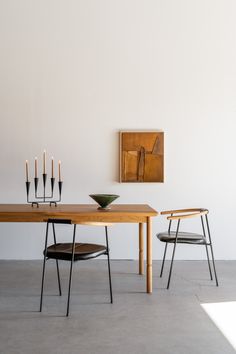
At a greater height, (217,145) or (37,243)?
(217,145)

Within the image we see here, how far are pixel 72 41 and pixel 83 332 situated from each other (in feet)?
10.5

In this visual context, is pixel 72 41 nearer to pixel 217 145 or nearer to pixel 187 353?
pixel 217 145

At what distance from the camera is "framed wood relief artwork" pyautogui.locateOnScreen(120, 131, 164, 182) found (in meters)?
4.60

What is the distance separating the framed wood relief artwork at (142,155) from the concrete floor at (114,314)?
1016 mm

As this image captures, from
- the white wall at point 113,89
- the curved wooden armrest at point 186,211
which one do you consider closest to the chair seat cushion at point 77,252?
the curved wooden armrest at point 186,211

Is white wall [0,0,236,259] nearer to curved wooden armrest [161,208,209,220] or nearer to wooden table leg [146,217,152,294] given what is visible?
curved wooden armrest [161,208,209,220]

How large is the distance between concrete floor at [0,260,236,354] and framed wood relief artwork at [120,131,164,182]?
1.02 metres

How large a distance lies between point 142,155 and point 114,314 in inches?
81.9

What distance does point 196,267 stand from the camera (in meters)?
4.34

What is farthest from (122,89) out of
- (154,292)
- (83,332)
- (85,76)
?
(83,332)

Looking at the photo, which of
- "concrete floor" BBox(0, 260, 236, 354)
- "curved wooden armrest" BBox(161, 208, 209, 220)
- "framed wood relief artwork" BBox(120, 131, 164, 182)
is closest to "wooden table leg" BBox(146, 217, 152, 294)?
"concrete floor" BBox(0, 260, 236, 354)

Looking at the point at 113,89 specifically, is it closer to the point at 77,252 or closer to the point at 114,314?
the point at 77,252

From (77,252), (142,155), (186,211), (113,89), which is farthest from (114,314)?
(113,89)

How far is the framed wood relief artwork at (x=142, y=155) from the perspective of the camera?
4602 millimetres
